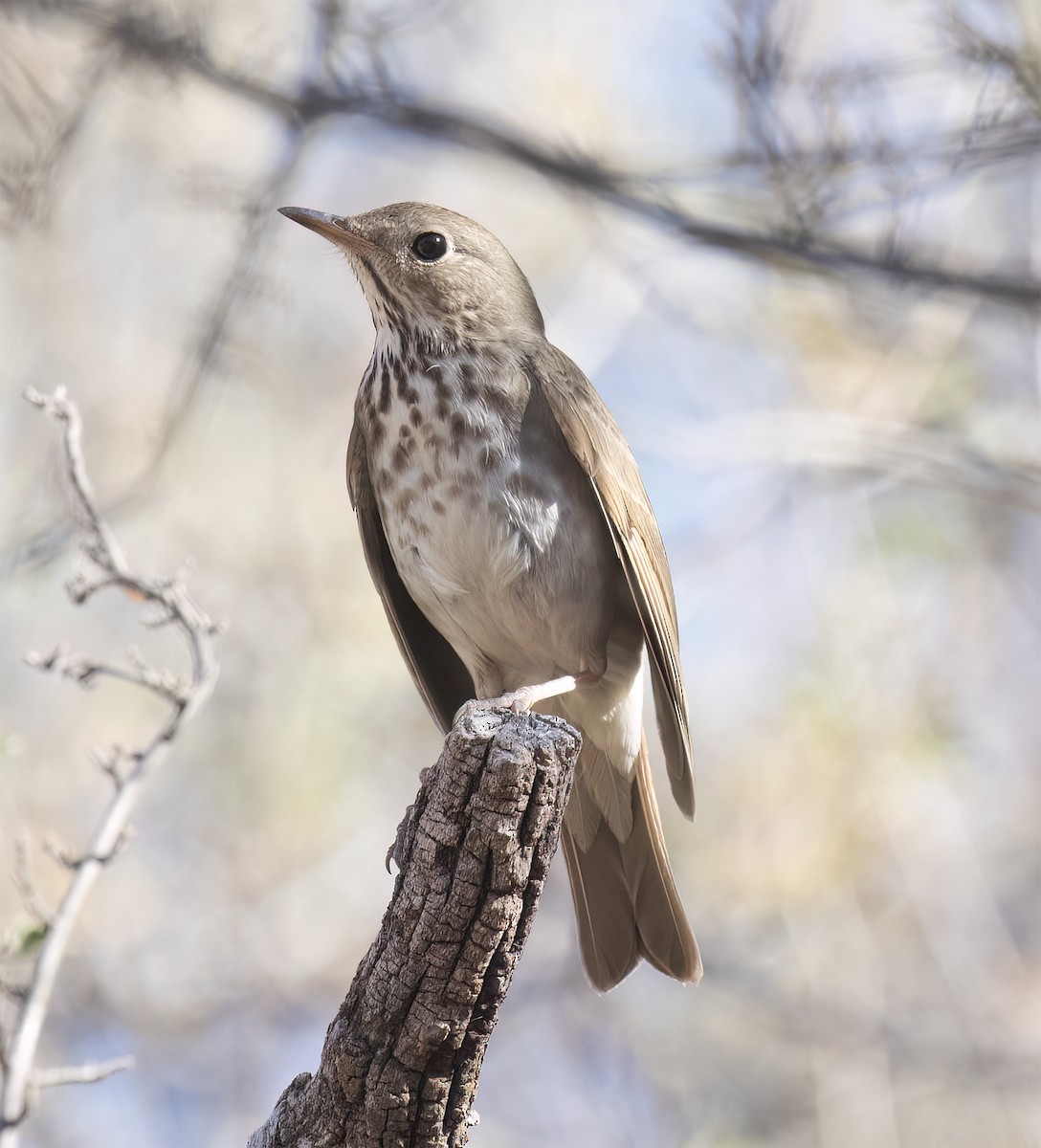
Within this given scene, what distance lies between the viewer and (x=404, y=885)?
2.24 meters

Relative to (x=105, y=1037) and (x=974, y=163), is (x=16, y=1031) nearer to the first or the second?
(x=105, y=1037)

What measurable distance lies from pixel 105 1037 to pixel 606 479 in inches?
171

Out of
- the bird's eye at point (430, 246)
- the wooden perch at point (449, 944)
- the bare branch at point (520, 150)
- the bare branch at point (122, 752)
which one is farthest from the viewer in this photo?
the bare branch at point (520, 150)

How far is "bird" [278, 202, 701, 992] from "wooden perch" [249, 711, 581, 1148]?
0.92 meters

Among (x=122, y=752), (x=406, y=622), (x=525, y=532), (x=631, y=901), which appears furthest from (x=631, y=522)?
(x=122, y=752)

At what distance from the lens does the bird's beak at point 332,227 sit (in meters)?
3.47

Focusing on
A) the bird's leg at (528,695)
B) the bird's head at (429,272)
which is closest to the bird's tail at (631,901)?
the bird's leg at (528,695)

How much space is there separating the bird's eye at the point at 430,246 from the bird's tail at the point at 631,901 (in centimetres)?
148

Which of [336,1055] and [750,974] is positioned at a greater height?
[750,974]

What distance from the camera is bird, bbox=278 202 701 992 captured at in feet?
10.6

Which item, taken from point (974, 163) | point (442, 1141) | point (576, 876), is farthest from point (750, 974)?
point (442, 1141)

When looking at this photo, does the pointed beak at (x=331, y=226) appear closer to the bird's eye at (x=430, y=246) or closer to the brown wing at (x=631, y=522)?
the bird's eye at (x=430, y=246)

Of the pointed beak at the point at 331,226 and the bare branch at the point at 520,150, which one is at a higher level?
the bare branch at the point at 520,150

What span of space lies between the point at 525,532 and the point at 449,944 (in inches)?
49.9
